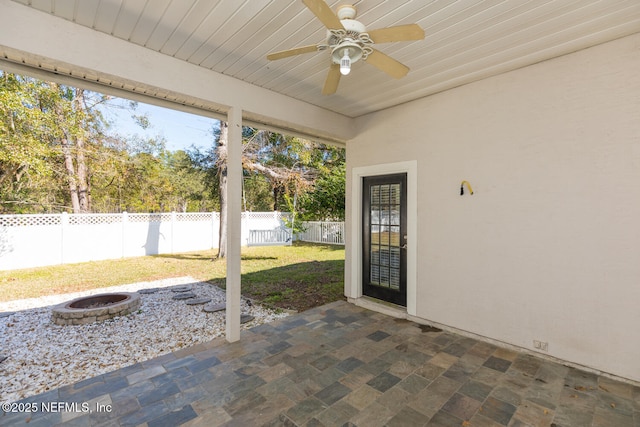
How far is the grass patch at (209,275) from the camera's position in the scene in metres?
4.99

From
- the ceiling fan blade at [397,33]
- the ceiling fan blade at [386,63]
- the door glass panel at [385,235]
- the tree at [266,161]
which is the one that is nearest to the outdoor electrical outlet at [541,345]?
the door glass panel at [385,235]

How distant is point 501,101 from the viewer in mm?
2957

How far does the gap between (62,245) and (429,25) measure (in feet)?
31.3

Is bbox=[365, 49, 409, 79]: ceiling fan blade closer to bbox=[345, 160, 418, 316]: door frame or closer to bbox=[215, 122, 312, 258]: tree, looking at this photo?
bbox=[345, 160, 418, 316]: door frame

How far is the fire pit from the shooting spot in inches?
143

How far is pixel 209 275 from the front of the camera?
21.6 ft

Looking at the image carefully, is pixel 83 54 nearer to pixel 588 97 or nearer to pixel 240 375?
pixel 240 375

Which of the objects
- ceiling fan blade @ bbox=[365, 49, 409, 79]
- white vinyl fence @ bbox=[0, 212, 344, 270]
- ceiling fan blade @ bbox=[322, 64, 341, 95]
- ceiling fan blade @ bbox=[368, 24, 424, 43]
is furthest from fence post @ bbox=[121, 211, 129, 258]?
ceiling fan blade @ bbox=[368, 24, 424, 43]

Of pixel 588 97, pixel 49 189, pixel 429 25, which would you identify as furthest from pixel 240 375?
pixel 49 189

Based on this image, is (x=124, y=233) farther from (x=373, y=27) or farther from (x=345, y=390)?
(x=373, y=27)

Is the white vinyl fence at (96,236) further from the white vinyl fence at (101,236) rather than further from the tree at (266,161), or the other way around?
the tree at (266,161)

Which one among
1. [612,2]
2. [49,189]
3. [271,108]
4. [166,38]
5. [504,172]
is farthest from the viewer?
[49,189]

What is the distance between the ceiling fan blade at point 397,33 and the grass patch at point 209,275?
355 cm

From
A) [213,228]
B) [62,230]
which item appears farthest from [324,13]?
[213,228]
